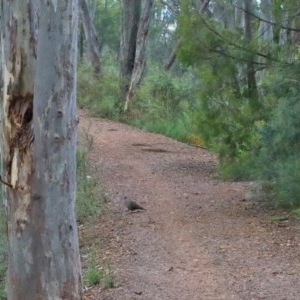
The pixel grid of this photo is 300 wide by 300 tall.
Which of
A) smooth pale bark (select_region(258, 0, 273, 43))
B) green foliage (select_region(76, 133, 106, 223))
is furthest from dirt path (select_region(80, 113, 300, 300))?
smooth pale bark (select_region(258, 0, 273, 43))

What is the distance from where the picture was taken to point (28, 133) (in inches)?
A: 254

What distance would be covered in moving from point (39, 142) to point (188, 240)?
3773mm

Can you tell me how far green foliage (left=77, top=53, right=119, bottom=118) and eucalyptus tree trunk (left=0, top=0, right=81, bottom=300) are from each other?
642 inches

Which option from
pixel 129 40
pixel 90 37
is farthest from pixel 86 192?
pixel 90 37

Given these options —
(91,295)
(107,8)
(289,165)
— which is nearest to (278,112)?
(289,165)

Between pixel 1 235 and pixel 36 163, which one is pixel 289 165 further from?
pixel 36 163

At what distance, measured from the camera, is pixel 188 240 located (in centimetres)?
973

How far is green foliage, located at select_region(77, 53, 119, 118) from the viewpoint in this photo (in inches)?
915

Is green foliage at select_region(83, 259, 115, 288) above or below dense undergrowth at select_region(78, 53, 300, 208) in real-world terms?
below

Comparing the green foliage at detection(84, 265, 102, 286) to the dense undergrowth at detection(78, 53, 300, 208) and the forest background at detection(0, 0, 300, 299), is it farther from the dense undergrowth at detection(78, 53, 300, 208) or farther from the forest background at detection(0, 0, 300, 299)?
the dense undergrowth at detection(78, 53, 300, 208)

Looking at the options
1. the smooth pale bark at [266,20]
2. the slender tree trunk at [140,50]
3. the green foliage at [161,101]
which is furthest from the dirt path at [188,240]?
the slender tree trunk at [140,50]

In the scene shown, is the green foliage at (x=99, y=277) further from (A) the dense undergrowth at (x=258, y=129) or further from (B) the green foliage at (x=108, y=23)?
(B) the green foliage at (x=108, y=23)

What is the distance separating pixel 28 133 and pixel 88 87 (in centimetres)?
1904

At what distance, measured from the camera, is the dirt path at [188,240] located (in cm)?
792
